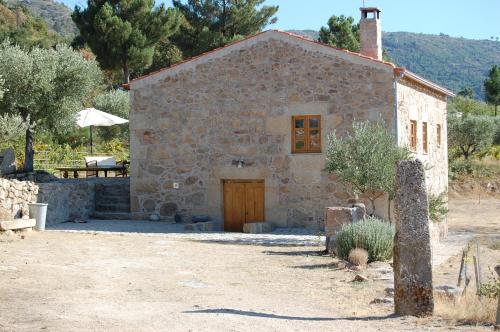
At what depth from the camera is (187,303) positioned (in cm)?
833

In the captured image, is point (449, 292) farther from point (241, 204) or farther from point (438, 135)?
point (438, 135)

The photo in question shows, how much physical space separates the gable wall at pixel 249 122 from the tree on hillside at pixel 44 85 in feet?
5.44

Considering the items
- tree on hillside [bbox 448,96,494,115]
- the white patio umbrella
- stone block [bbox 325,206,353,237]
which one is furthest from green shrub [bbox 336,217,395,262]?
tree on hillside [bbox 448,96,494,115]

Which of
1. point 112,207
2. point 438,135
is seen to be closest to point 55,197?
point 112,207

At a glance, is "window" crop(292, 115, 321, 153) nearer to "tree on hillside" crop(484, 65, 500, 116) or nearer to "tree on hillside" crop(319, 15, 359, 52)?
"tree on hillside" crop(319, 15, 359, 52)

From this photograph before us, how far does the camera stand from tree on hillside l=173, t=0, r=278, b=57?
3397 centimetres

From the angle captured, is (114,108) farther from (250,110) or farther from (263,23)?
(250,110)

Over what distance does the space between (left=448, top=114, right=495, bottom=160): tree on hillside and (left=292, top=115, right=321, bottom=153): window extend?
25.3m

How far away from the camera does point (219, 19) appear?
34.3 metres

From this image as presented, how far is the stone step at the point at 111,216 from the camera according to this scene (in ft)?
63.2

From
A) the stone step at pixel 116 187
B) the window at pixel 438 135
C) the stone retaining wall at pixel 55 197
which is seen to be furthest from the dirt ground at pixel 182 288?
the window at pixel 438 135

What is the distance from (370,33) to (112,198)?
356 inches

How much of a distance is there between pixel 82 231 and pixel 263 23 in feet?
67.7

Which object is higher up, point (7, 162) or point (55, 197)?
point (7, 162)
